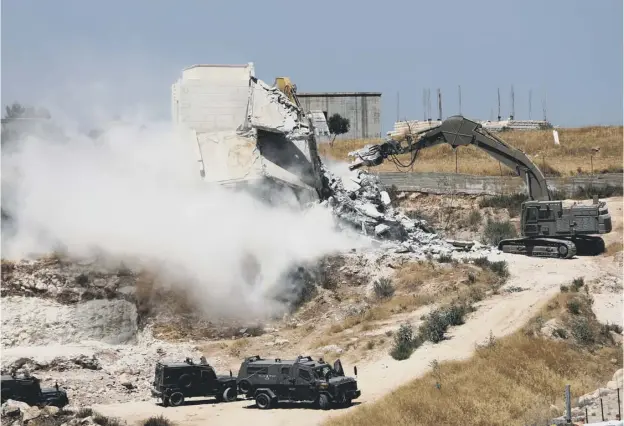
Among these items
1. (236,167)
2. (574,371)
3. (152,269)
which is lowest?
(574,371)

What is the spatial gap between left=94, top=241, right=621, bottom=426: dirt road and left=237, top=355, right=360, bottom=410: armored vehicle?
0.31 metres

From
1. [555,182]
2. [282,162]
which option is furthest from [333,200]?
[555,182]

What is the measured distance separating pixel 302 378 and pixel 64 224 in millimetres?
14823

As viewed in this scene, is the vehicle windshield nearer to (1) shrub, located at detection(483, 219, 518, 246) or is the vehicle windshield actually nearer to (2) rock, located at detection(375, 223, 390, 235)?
(2) rock, located at detection(375, 223, 390, 235)

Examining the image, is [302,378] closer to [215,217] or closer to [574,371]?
[574,371]

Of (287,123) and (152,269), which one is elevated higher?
(287,123)

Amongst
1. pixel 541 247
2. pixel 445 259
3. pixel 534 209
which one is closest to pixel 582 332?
pixel 445 259

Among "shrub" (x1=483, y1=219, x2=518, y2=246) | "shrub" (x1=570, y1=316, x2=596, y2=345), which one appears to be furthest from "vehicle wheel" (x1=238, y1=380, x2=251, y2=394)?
"shrub" (x1=483, y1=219, x2=518, y2=246)

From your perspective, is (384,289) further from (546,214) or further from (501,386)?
(501,386)

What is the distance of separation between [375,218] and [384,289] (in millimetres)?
5823

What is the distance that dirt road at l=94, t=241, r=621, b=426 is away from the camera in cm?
2509

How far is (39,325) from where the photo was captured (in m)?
32.9

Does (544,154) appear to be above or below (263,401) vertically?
above

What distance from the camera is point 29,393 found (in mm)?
24859
